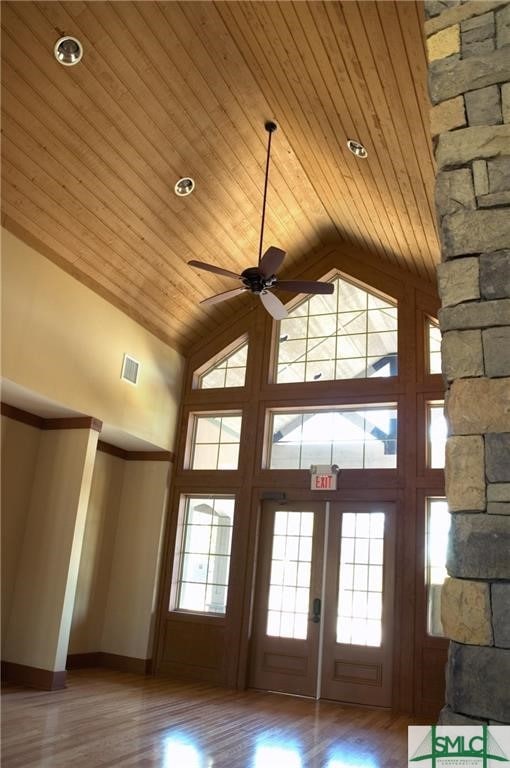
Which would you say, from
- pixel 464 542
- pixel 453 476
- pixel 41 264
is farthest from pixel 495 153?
pixel 41 264

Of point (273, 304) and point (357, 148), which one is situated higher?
point (357, 148)

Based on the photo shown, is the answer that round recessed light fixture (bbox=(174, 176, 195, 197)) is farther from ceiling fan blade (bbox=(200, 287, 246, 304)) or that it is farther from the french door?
the french door

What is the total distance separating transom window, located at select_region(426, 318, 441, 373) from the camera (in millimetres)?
6695

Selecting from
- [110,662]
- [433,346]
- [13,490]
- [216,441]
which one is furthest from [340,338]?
[110,662]

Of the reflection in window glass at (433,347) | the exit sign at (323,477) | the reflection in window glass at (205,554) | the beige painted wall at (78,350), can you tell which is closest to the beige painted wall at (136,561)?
the reflection in window glass at (205,554)

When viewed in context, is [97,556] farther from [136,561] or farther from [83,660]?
[83,660]

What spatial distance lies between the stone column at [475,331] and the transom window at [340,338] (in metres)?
4.73

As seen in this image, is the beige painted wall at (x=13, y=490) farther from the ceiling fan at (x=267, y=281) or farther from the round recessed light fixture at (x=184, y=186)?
the round recessed light fixture at (x=184, y=186)

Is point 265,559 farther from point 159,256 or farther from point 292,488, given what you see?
point 159,256

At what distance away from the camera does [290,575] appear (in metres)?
6.67

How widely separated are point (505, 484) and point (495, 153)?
120cm

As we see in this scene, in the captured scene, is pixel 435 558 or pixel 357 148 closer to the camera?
pixel 357 148

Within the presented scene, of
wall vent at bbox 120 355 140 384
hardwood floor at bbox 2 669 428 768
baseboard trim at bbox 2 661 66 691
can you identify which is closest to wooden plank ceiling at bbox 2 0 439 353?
wall vent at bbox 120 355 140 384

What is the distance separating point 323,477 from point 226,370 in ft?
6.60
